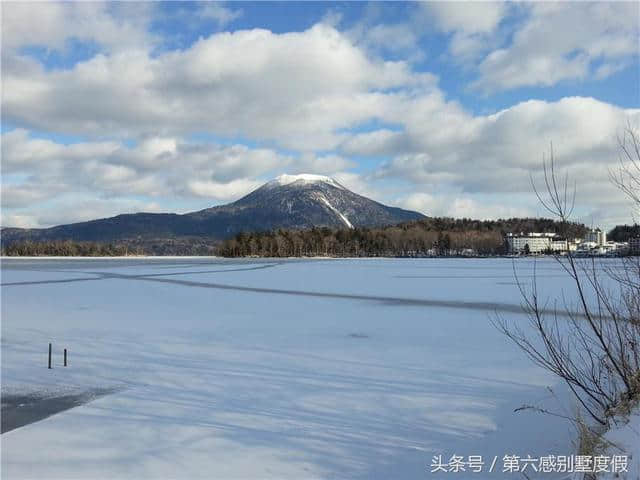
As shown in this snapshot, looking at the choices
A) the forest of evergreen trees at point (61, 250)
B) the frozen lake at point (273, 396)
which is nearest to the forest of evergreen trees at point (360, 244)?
the forest of evergreen trees at point (61, 250)

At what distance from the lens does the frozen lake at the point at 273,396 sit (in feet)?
22.2

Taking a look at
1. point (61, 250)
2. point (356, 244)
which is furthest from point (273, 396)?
point (61, 250)

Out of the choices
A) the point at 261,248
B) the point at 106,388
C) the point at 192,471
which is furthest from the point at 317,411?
the point at 261,248

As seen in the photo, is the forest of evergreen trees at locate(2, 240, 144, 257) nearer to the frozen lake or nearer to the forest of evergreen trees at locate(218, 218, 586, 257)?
the forest of evergreen trees at locate(218, 218, 586, 257)

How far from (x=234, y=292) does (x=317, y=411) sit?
22.5 meters

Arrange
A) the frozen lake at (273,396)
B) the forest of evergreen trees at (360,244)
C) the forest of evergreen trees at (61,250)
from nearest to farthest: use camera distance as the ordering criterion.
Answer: the frozen lake at (273,396) → the forest of evergreen trees at (360,244) → the forest of evergreen trees at (61,250)

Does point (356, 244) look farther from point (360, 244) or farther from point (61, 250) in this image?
point (61, 250)

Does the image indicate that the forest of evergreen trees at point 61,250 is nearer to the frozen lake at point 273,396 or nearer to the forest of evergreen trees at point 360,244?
the forest of evergreen trees at point 360,244

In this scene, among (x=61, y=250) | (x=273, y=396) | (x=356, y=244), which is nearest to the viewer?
(x=273, y=396)

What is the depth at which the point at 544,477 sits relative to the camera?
6062 mm

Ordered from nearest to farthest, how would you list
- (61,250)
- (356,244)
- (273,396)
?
(273,396) → (356,244) → (61,250)

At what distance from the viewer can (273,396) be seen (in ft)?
30.7

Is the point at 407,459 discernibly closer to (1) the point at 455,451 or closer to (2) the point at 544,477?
(1) the point at 455,451

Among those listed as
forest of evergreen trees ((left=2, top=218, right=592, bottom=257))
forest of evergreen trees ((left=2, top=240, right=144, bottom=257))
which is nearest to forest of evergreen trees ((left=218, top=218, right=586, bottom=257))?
forest of evergreen trees ((left=2, top=218, right=592, bottom=257))
